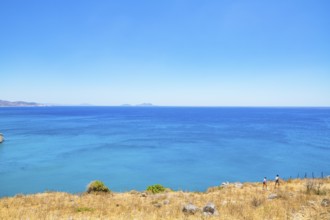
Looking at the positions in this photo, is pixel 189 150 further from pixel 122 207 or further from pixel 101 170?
pixel 122 207

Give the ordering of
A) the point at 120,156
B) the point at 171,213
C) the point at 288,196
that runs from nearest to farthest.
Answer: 1. the point at 171,213
2. the point at 288,196
3. the point at 120,156

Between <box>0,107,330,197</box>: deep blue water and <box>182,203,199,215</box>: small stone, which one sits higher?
<box>182,203,199,215</box>: small stone

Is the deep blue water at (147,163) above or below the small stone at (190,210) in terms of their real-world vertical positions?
below

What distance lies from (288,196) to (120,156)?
40.3m

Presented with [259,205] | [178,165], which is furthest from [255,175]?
[259,205]

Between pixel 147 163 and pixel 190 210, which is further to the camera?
pixel 147 163

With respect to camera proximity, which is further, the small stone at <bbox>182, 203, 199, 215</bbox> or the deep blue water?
the deep blue water

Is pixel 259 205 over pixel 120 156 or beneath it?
over

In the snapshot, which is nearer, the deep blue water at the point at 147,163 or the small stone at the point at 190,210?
the small stone at the point at 190,210

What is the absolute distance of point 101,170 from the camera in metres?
42.9

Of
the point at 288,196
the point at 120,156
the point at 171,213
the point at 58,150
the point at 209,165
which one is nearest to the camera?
the point at 171,213

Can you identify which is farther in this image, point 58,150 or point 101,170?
point 58,150

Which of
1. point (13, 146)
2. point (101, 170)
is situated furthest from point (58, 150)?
point (101, 170)

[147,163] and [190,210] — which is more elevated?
[190,210]
